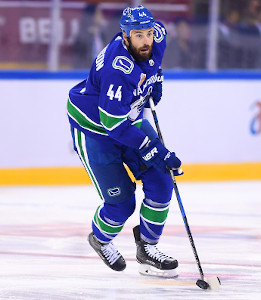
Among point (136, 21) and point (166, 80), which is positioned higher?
point (136, 21)

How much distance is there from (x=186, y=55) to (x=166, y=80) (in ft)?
1.15

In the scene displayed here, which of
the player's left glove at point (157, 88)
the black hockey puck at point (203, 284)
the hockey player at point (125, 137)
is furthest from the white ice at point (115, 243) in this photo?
the player's left glove at point (157, 88)

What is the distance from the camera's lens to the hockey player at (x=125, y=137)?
12.6ft

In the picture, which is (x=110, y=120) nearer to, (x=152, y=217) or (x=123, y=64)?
(x=123, y=64)

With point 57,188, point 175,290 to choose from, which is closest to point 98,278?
point 175,290

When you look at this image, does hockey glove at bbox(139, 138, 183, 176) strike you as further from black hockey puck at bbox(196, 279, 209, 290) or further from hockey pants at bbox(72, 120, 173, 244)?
black hockey puck at bbox(196, 279, 209, 290)

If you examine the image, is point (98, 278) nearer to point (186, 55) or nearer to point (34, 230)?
point (34, 230)

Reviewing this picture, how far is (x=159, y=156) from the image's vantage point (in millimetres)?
3939

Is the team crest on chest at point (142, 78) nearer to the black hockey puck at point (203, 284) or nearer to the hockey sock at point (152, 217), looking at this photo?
the hockey sock at point (152, 217)

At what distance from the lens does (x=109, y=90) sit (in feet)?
12.5

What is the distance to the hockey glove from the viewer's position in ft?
12.8

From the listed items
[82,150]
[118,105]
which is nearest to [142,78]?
[118,105]

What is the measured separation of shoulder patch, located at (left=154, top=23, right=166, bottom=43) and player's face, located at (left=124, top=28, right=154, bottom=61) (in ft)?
0.66

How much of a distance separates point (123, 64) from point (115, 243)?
1.39m
